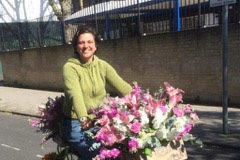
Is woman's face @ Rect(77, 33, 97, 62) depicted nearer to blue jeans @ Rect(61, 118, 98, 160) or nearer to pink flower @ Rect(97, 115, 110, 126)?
blue jeans @ Rect(61, 118, 98, 160)

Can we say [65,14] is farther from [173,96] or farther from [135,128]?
[135,128]

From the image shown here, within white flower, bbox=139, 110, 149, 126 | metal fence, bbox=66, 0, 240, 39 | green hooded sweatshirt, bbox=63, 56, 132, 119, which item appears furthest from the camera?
metal fence, bbox=66, 0, 240, 39

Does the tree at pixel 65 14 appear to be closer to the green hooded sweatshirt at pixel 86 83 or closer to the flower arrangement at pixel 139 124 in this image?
the green hooded sweatshirt at pixel 86 83

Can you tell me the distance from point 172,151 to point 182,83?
33.7 feet

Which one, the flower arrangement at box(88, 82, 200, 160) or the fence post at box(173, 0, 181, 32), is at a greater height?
the fence post at box(173, 0, 181, 32)

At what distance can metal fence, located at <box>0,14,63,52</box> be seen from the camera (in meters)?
20.8

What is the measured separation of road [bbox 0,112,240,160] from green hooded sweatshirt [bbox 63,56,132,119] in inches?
153

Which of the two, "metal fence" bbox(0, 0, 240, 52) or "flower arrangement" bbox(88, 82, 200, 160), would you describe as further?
"metal fence" bbox(0, 0, 240, 52)

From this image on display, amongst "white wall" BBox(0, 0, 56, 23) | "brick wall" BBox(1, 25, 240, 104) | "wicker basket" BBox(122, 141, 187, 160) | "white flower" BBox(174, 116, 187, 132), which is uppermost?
"white wall" BBox(0, 0, 56, 23)

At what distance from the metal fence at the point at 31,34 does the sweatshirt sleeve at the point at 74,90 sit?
16621mm

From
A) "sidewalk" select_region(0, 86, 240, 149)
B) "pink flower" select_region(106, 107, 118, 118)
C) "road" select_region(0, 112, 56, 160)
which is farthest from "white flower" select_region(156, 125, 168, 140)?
"road" select_region(0, 112, 56, 160)

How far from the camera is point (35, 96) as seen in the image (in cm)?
1870

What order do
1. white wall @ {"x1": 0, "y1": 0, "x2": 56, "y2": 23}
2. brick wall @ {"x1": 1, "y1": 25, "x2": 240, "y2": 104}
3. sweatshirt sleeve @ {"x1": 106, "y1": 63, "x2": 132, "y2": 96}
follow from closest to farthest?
sweatshirt sleeve @ {"x1": 106, "y1": 63, "x2": 132, "y2": 96} → brick wall @ {"x1": 1, "y1": 25, "x2": 240, "y2": 104} → white wall @ {"x1": 0, "y1": 0, "x2": 56, "y2": 23}

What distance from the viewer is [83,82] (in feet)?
12.6
